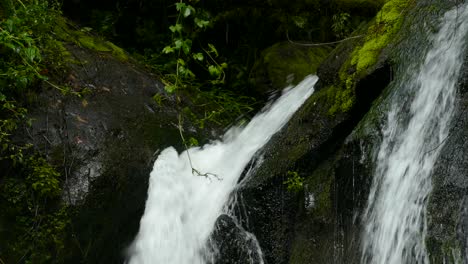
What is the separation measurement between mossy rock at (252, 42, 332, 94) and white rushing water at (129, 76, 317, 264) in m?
0.89

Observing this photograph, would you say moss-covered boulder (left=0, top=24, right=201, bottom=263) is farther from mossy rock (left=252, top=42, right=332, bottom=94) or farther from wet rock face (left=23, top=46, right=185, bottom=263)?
mossy rock (left=252, top=42, right=332, bottom=94)

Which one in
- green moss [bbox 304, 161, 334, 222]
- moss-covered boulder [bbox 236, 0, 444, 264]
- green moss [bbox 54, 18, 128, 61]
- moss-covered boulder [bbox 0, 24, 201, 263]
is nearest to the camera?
moss-covered boulder [bbox 236, 0, 444, 264]

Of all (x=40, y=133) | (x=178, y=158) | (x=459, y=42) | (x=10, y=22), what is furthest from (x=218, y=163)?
(x=459, y=42)

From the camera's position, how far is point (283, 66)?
7145 millimetres

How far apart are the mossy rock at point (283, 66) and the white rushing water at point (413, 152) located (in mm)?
3107

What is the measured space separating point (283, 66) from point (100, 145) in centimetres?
288

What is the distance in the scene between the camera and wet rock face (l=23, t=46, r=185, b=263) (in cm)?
481

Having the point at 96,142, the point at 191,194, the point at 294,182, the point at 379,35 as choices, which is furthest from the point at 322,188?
the point at 96,142

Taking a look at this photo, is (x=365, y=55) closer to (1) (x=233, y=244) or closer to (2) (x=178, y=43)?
(2) (x=178, y=43)

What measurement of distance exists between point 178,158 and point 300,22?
2.89 meters

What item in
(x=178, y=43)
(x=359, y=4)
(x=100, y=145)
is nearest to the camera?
(x=178, y=43)

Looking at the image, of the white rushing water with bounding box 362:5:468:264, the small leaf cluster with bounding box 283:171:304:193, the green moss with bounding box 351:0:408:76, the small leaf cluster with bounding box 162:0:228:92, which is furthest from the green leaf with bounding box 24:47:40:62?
the white rushing water with bounding box 362:5:468:264

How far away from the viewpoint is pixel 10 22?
4465 mm

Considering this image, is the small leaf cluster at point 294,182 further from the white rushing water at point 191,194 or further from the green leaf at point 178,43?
the green leaf at point 178,43
